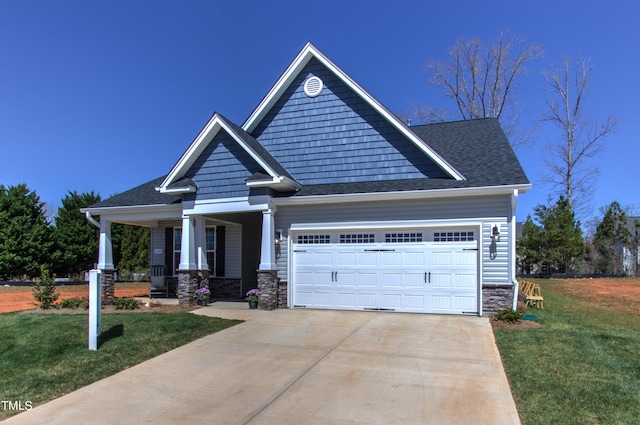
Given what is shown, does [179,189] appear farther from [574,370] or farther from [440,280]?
[574,370]

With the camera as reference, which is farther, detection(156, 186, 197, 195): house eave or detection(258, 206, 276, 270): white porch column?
detection(156, 186, 197, 195): house eave

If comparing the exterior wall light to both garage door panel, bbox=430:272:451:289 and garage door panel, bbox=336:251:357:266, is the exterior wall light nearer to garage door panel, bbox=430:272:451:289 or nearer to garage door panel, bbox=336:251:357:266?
garage door panel, bbox=430:272:451:289

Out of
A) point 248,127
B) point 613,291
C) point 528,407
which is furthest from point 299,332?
point 613,291

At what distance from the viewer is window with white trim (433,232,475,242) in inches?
443

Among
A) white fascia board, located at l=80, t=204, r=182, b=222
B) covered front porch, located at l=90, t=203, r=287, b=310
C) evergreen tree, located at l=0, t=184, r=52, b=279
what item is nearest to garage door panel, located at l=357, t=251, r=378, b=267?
covered front porch, located at l=90, t=203, r=287, b=310

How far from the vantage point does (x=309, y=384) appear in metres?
5.96

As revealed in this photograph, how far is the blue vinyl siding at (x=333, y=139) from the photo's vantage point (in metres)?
12.7

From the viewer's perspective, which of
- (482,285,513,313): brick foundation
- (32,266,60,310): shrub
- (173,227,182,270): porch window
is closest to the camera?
(482,285,513,313): brick foundation

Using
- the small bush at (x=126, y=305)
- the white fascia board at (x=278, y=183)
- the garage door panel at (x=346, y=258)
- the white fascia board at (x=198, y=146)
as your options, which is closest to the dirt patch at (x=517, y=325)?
the garage door panel at (x=346, y=258)

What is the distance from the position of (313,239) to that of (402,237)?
2.69m

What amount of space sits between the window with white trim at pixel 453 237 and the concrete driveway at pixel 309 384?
8.84ft

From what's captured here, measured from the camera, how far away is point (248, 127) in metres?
14.3

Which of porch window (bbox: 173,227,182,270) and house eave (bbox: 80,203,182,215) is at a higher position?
house eave (bbox: 80,203,182,215)

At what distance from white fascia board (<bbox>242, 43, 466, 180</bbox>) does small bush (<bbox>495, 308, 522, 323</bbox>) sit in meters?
3.92
